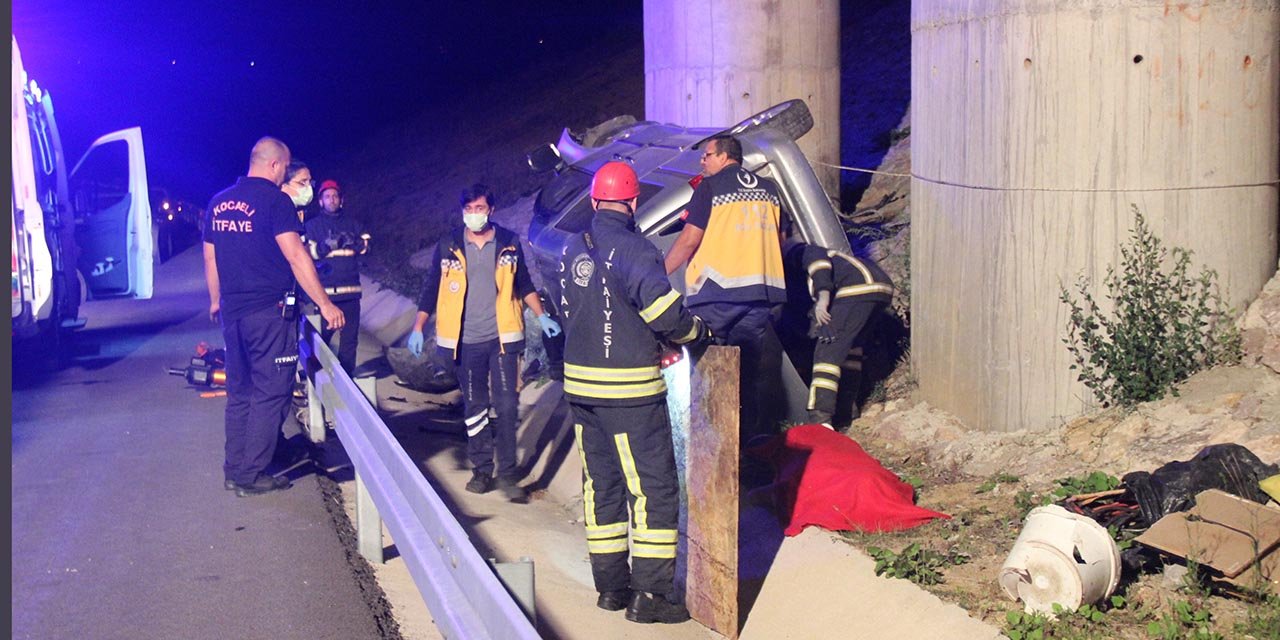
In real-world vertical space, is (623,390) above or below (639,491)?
above

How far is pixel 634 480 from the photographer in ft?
19.9

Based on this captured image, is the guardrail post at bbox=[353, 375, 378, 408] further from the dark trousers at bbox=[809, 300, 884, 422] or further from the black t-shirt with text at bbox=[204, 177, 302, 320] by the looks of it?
the dark trousers at bbox=[809, 300, 884, 422]

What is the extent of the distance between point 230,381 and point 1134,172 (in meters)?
5.40

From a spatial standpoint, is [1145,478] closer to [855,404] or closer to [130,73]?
[855,404]

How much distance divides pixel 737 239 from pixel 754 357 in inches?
29.2

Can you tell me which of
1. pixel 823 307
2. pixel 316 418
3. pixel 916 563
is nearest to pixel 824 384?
pixel 823 307

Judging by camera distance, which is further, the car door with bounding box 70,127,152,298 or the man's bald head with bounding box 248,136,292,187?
the car door with bounding box 70,127,152,298

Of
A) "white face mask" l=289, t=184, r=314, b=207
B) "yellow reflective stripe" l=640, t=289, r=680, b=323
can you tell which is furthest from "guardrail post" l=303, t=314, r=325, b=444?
"yellow reflective stripe" l=640, t=289, r=680, b=323

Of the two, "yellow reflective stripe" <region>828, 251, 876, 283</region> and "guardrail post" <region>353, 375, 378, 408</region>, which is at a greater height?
"yellow reflective stripe" <region>828, 251, 876, 283</region>

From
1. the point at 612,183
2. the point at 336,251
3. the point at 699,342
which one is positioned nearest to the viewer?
the point at 699,342

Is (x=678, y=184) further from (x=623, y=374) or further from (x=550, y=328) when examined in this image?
(x=623, y=374)

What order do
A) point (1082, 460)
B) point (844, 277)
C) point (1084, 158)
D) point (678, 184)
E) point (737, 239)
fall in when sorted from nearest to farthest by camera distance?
point (1082, 460) < point (1084, 158) < point (737, 239) < point (844, 277) < point (678, 184)

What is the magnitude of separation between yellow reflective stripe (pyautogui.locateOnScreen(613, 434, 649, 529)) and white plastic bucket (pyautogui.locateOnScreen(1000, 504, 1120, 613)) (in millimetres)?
1517

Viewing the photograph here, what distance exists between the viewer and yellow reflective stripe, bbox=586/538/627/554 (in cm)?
623
